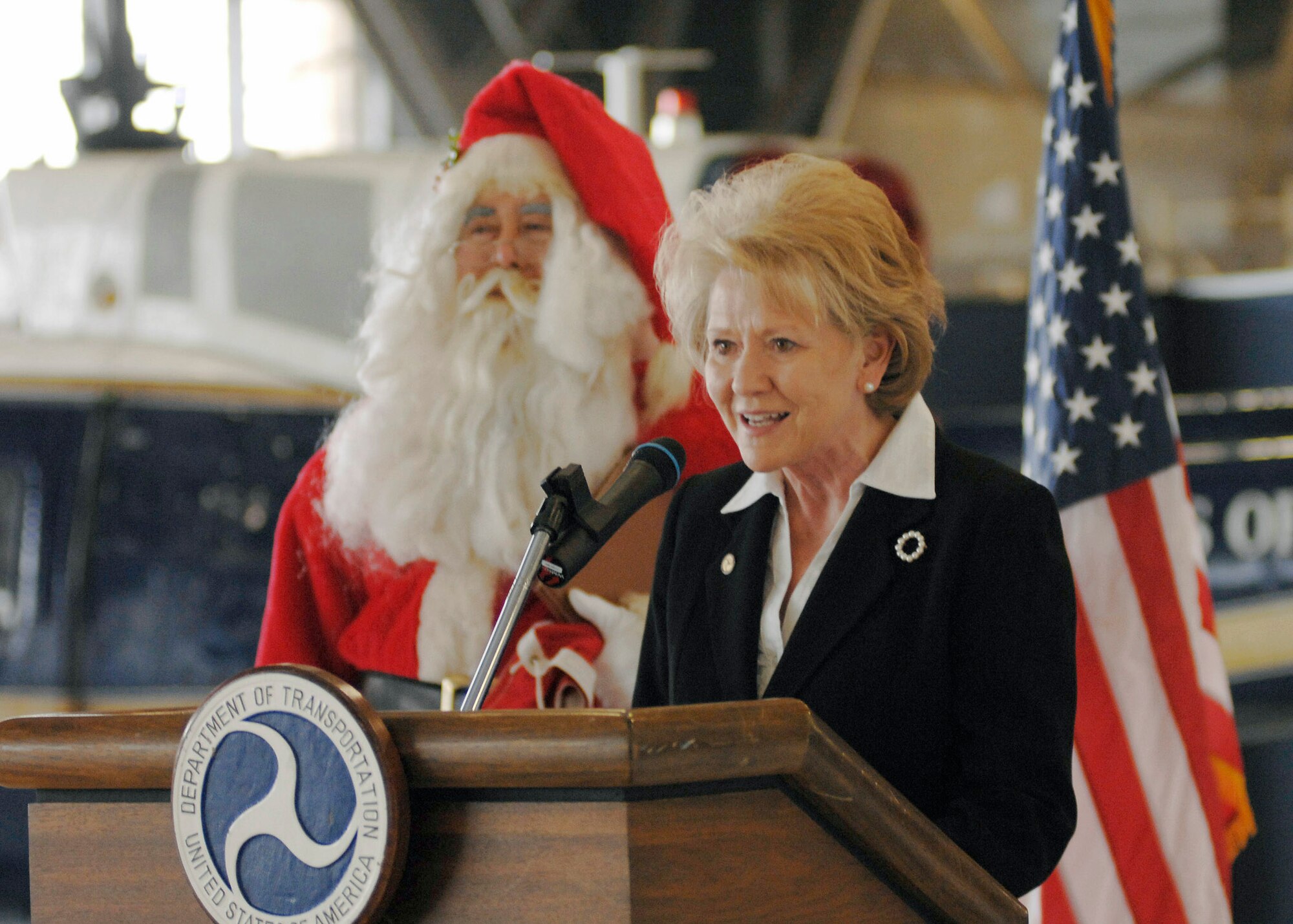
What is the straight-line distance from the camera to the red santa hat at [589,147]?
7.55 ft

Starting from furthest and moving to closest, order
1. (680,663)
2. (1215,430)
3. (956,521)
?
(1215,430)
(680,663)
(956,521)

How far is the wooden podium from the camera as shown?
91cm

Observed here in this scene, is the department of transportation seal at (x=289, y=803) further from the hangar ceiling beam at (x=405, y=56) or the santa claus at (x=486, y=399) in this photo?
the hangar ceiling beam at (x=405, y=56)

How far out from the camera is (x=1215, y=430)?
15.6 ft

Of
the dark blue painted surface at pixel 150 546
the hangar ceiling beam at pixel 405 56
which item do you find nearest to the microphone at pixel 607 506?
the dark blue painted surface at pixel 150 546

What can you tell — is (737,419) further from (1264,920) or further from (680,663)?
(1264,920)

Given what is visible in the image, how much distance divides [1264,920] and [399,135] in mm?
6832

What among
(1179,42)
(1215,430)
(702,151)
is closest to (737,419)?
→ (702,151)

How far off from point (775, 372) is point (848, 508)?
17 centimetres

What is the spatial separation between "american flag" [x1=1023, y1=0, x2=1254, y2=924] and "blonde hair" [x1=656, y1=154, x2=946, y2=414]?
846mm

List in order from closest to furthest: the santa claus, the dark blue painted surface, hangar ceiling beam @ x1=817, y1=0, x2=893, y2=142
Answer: the santa claus < the dark blue painted surface < hangar ceiling beam @ x1=817, y1=0, x2=893, y2=142

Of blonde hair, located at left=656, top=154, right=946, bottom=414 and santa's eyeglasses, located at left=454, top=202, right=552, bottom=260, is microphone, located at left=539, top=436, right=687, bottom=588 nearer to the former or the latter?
blonde hair, located at left=656, top=154, right=946, bottom=414

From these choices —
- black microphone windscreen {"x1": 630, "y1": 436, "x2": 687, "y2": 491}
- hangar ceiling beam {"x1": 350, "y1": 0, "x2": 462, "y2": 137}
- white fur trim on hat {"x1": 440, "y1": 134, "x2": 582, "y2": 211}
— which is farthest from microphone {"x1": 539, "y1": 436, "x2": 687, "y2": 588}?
hangar ceiling beam {"x1": 350, "y1": 0, "x2": 462, "y2": 137}

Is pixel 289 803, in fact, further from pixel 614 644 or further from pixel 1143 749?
pixel 1143 749
